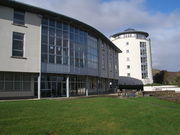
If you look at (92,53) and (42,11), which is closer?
(42,11)

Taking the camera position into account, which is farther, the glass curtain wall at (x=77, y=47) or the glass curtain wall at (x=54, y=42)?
the glass curtain wall at (x=77, y=47)

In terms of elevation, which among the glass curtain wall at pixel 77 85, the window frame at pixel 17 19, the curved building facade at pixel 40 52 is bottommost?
the glass curtain wall at pixel 77 85

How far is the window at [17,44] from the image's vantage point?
22375 mm

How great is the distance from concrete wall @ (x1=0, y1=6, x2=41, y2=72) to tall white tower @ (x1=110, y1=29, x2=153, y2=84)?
46.9 m

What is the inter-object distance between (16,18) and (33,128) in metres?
18.0

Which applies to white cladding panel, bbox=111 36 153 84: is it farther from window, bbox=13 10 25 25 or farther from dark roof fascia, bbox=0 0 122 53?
window, bbox=13 10 25 25

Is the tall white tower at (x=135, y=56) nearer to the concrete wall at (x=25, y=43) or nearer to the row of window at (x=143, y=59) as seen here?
the row of window at (x=143, y=59)

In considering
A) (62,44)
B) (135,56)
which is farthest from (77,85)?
(135,56)

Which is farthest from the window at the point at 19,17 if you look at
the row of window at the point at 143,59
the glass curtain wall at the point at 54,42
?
the row of window at the point at 143,59

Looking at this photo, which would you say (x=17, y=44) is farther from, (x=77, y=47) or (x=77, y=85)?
(x=77, y=85)

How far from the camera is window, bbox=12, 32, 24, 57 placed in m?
22.4

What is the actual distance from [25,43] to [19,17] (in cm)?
316

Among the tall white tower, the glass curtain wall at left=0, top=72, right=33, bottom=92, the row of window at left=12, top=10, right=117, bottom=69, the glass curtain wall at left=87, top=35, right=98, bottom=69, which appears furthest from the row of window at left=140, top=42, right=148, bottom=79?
the glass curtain wall at left=0, top=72, right=33, bottom=92

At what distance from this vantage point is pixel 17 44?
74.3 feet
